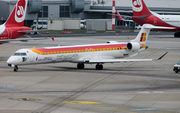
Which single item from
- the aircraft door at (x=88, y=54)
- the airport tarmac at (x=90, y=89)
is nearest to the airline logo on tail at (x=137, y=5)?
the airport tarmac at (x=90, y=89)

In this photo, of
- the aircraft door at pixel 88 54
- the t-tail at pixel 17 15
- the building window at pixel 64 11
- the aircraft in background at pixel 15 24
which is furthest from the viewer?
the building window at pixel 64 11

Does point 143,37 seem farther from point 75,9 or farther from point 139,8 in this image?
point 75,9

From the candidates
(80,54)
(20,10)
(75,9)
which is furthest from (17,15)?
(75,9)

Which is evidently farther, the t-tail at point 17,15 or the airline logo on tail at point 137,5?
the airline logo on tail at point 137,5

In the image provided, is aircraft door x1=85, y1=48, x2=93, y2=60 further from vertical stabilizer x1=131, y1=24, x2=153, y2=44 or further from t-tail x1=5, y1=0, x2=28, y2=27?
t-tail x1=5, y1=0, x2=28, y2=27

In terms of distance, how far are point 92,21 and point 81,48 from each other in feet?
274

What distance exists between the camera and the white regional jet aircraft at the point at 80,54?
37062mm

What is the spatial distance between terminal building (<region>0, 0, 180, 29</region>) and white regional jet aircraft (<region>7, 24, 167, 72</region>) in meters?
88.0

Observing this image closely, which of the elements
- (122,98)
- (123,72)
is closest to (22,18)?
(123,72)

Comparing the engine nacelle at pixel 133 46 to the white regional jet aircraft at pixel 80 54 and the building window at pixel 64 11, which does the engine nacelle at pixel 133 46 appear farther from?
the building window at pixel 64 11

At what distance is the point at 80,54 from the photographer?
130 feet

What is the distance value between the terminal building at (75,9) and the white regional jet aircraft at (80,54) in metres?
88.0

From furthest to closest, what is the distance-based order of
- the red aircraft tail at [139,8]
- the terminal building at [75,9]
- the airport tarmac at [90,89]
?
the terminal building at [75,9], the red aircraft tail at [139,8], the airport tarmac at [90,89]

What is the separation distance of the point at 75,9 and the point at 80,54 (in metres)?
102
